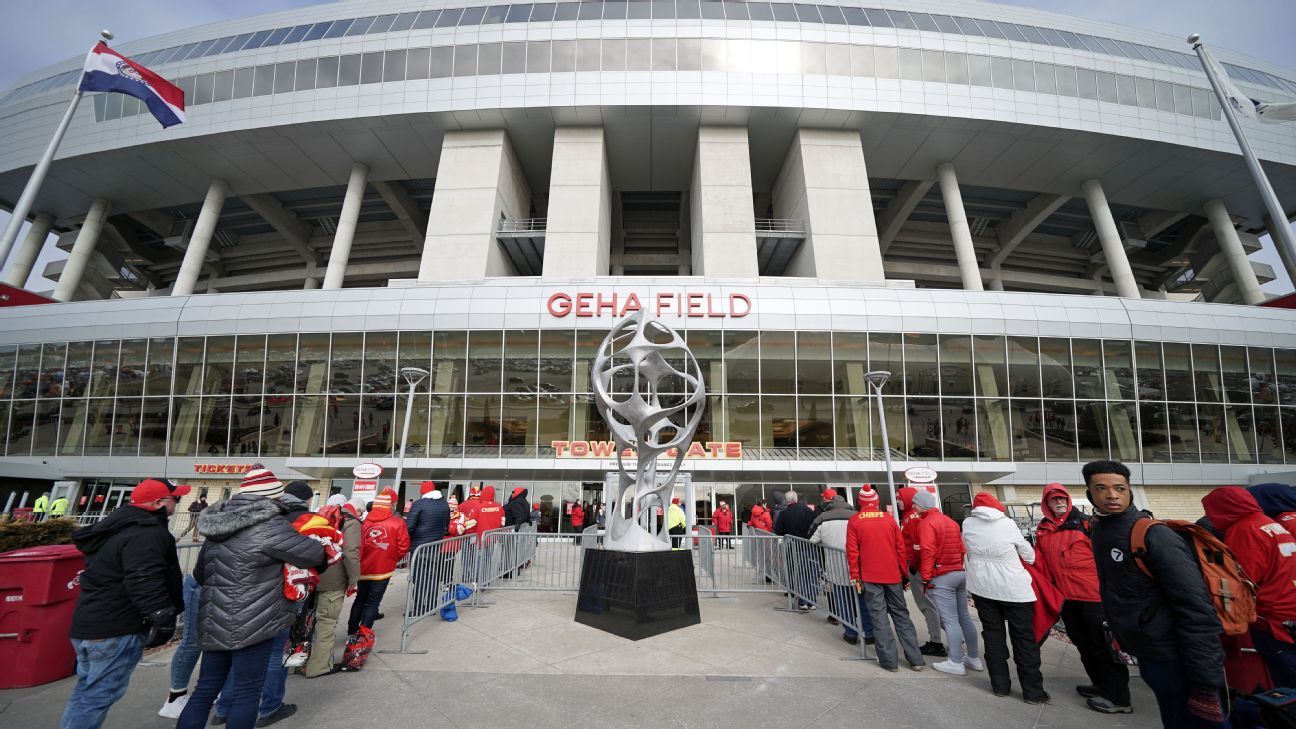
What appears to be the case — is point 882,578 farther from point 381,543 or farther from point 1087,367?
point 1087,367

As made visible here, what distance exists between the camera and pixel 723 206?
30.5m

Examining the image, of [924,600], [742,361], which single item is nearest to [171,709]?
[924,600]

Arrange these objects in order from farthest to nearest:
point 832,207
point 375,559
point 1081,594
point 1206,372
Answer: point 832,207 → point 1206,372 → point 375,559 → point 1081,594

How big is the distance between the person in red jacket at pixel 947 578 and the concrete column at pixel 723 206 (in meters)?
22.0

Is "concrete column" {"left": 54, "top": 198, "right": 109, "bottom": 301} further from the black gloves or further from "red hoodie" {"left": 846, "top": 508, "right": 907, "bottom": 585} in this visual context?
"red hoodie" {"left": 846, "top": 508, "right": 907, "bottom": 585}

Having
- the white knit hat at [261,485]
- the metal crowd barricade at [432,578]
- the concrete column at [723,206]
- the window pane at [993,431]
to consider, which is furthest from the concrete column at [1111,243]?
the white knit hat at [261,485]

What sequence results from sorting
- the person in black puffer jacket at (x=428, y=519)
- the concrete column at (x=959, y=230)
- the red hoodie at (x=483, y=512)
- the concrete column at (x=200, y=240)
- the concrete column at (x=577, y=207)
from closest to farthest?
the person in black puffer jacket at (x=428, y=519) < the red hoodie at (x=483, y=512) < the concrete column at (x=577, y=207) < the concrete column at (x=959, y=230) < the concrete column at (x=200, y=240)

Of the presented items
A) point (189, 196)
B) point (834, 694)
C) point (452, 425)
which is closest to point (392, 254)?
point (189, 196)

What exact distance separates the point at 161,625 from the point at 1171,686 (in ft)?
22.3

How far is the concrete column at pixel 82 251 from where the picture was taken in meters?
35.0

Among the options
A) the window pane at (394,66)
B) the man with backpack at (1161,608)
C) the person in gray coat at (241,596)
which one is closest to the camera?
the man with backpack at (1161,608)

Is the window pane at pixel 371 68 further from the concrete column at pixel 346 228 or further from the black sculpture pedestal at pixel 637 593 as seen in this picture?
the black sculpture pedestal at pixel 637 593

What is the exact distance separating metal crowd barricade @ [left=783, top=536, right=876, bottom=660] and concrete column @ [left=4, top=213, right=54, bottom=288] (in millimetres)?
49819

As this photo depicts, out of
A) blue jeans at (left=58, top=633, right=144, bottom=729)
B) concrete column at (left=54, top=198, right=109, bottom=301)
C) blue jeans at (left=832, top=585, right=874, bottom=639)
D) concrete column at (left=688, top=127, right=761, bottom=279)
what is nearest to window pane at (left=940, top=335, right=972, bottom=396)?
concrete column at (left=688, top=127, right=761, bottom=279)
